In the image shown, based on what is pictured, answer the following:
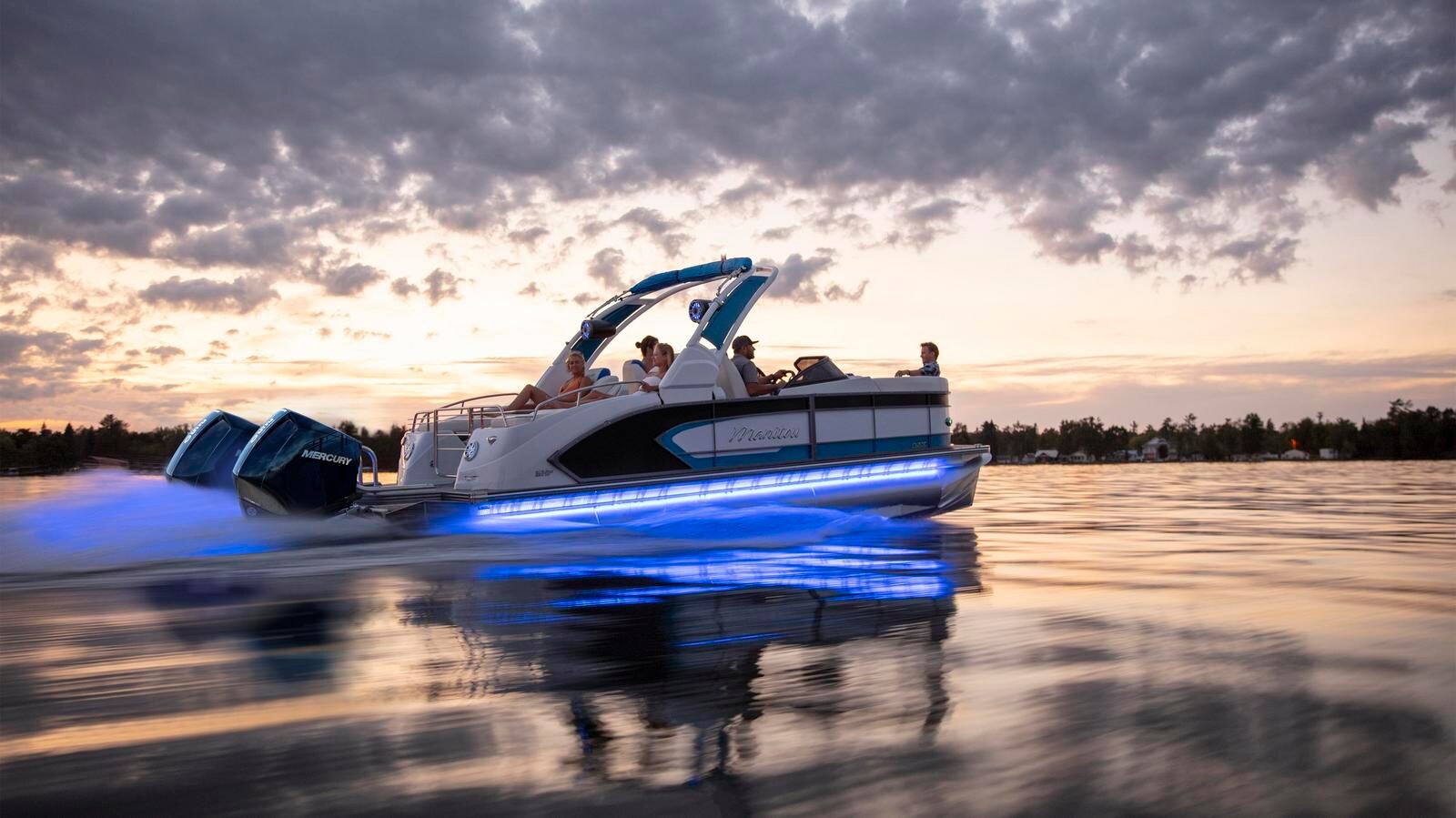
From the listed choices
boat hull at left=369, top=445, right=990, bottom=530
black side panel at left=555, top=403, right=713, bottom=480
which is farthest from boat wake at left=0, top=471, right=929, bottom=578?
black side panel at left=555, top=403, right=713, bottom=480

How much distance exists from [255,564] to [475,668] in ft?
16.2

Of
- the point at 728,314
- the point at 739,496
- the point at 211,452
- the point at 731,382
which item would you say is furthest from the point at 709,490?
the point at 211,452

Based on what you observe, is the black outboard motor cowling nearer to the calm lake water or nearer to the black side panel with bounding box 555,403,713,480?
the calm lake water

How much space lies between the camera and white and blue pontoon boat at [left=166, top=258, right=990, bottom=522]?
9.66 m

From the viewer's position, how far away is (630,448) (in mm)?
10156

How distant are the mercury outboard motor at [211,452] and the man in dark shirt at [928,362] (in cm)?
751

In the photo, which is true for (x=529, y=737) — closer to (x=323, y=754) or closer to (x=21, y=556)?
(x=323, y=754)

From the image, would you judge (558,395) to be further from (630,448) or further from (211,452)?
(211,452)

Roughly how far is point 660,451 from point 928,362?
3973 mm

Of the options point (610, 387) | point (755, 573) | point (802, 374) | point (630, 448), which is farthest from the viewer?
point (802, 374)

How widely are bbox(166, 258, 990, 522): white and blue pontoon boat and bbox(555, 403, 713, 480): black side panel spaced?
13 millimetres

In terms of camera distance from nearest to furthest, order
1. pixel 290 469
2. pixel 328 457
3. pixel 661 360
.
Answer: pixel 290 469 → pixel 328 457 → pixel 661 360

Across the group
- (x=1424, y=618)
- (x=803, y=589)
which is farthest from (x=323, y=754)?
(x=1424, y=618)

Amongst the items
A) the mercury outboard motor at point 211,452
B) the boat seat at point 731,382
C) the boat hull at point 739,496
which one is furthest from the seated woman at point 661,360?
the mercury outboard motor at point 211,452
